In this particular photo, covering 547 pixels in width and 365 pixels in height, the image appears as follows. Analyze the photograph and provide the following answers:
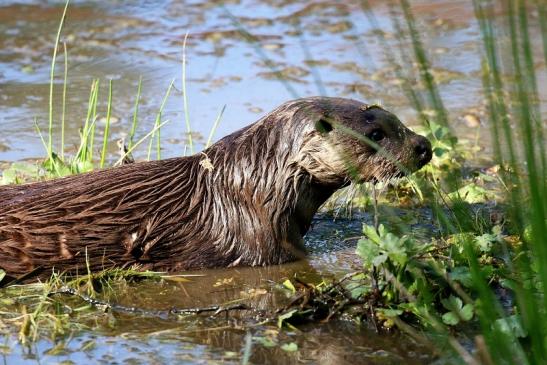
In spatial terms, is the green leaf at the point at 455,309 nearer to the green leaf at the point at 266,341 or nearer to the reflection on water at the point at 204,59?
the green leaf at the point at 266,341

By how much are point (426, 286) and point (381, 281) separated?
22 cm

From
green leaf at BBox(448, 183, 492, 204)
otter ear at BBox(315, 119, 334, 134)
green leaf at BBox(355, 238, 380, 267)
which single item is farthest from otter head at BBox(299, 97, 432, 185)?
green leaf at BBox(448, 183, 492, 204)

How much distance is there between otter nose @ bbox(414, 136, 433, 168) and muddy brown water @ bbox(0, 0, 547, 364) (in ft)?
1.72

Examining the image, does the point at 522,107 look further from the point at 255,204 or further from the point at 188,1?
the point at 188,1

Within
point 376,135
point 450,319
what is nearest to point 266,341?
point 450,319

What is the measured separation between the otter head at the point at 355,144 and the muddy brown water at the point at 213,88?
1.06 feet

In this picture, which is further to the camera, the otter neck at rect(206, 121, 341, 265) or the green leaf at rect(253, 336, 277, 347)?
the otter neck at rect(206, 121, 341, 265)

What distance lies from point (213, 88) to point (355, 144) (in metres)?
3.57

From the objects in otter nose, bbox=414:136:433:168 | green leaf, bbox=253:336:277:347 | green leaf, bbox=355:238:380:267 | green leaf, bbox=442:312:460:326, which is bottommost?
green leaf, bbox=442:312:460:326

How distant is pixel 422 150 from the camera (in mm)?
5473

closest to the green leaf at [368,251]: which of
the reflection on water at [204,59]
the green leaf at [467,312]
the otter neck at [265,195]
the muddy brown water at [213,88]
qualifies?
the muddy brown water at [213,88]

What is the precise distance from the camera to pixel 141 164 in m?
5.54

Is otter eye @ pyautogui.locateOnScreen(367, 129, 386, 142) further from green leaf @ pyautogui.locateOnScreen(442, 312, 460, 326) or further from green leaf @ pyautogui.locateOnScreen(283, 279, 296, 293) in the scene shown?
green leaf @ pyautogui.locateOnScreen(442, 312, 460, 326)

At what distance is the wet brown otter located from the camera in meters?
5.24
